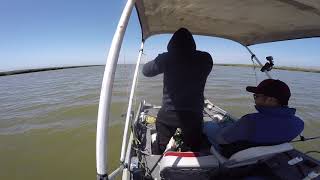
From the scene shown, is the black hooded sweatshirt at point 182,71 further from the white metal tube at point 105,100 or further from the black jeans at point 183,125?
the white metal tube at point 105,100

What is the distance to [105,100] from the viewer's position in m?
2.13

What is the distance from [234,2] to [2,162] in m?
6.54

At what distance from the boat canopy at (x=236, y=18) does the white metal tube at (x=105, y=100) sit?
1.07 m

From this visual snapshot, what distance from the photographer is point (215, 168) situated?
300 centimetres

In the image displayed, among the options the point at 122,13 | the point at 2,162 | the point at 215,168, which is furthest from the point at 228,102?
the point at 122,13

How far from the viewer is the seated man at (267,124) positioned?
2507 millimetres

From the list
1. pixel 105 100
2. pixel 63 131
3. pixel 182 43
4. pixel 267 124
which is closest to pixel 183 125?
pixel 182 43

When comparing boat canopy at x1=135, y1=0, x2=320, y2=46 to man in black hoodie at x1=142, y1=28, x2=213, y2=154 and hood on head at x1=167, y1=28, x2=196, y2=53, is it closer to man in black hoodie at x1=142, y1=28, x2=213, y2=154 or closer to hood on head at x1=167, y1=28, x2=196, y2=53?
hood on head at x1=167, y1=28, x2=196, y2=53

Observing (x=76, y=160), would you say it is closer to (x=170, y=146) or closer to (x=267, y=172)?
(x=170, y=146)

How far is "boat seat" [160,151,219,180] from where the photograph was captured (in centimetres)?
291

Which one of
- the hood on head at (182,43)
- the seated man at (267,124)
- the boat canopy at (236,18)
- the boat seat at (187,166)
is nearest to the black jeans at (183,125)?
the boat seat at (187,166)

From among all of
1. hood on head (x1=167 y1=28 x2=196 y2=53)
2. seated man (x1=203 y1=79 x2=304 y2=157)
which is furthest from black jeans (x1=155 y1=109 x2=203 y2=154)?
hood on head (x1=167 y1=28 x2=196 y2=53)

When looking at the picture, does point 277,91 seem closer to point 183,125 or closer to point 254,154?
point 254,154

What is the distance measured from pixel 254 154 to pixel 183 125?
101 cm
